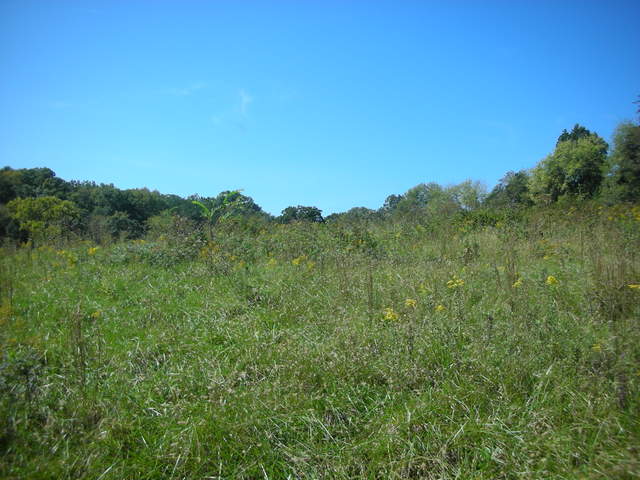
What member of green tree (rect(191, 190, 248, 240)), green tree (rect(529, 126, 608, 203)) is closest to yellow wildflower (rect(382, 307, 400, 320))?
green tree (rect(191, 190, 248, 240))

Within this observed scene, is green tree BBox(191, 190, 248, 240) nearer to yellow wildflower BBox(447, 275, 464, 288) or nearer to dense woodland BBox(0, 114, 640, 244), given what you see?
dense woodland BBox(0, 114, 640, 244)

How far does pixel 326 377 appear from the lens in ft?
8.67

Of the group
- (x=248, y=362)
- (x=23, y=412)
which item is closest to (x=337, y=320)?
(x=248, y=362)

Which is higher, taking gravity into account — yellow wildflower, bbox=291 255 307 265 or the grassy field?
yellow wildflower, bbox=291 255 307 265

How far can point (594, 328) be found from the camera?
3.07m

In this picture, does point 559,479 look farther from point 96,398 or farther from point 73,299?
point 73,299

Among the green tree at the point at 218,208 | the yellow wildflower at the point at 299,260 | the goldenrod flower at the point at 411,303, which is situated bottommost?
the goldenrod flower at the point at 411,303

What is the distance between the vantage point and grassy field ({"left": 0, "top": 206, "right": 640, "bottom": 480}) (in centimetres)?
190

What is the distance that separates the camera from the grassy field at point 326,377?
Result: 1.90 meters

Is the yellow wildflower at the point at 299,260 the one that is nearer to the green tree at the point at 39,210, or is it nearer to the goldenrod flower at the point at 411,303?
the goldenrod flower at the point at 411,303

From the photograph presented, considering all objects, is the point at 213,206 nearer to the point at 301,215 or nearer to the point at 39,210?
the point at 301,215

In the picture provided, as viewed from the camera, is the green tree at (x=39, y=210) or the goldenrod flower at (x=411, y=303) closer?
the goldenrod flower at (x=411, y=303)

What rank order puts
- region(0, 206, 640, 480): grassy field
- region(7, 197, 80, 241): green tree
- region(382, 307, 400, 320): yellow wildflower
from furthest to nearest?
region(7, 197, 80, 241): green tree → region(382, 307, 400, 320): yellow wildflower → region(0, 206, 640, 480): grassy field

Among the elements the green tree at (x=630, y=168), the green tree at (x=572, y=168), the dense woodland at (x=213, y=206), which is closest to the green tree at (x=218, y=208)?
the dense woodland at (x=213, y=206)
